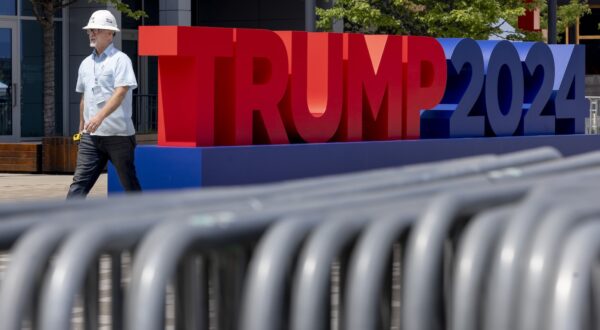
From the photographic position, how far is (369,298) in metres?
3.10

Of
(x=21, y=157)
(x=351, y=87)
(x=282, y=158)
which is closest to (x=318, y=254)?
(x=282, y=158)

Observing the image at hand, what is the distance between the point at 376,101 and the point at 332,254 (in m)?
13.3

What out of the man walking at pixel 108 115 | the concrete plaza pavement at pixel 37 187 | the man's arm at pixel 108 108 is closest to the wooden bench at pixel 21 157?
the concrete plaza pavement at pixel 37 187

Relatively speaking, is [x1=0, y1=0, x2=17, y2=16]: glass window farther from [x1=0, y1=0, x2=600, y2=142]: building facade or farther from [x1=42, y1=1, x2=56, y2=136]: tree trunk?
[x1=42, y1=1, x2=56, y2=136]: tree trunk

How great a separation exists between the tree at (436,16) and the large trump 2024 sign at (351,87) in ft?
31.7

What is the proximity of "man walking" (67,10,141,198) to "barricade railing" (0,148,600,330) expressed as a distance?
8.46m

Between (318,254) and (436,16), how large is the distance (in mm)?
26811

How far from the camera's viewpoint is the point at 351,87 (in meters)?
16.0

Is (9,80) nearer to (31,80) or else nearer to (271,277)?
(31,80)

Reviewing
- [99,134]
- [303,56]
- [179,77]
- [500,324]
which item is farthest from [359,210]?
[303,56]

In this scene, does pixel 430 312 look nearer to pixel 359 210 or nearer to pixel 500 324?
pixel 500 324

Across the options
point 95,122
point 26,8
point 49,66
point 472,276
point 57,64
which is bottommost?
point 472,276

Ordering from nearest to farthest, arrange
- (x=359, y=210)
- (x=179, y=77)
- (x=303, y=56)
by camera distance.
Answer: (x=359, y=210)
(x=179, y=77)
(x=303, y=56)

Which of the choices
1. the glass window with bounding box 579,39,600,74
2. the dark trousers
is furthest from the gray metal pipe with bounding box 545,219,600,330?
the glass window with bounding box 579,39,600,74
